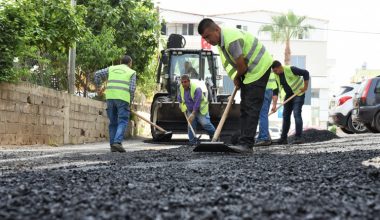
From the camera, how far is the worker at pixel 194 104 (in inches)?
407

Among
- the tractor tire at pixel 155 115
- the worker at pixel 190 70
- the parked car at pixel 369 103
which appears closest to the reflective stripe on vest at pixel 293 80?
the parked car at pixel 369 103

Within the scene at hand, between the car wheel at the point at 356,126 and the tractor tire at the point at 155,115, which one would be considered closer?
the tractor tire at the point at 155,115

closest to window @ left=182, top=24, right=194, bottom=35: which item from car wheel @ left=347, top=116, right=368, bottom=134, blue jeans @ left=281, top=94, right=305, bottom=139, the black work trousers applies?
car wheel @ left=347, top=116, right=368, bottom=134

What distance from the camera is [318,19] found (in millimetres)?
52562

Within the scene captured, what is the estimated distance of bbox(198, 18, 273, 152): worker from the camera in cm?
644

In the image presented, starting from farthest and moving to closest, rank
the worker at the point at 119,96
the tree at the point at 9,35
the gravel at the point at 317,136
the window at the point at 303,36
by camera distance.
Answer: the window at the point at 303,36 → the gravel at the point at 317,136 → the tree at the point at 9,35 → the worker at the point at 119,96

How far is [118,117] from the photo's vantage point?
8.79m

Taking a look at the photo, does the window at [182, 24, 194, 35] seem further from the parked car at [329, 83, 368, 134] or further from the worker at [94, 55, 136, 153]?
the worker at [94, 55, 136, 153]

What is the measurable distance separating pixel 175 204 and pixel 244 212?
1.24 ft

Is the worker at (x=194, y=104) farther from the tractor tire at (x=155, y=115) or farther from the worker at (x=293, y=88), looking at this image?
the tractor tire at (x=155, y=115)

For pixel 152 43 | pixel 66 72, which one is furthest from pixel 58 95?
pixel 152 43

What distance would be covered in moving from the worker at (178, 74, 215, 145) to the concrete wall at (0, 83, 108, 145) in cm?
320

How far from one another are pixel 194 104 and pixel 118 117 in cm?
204

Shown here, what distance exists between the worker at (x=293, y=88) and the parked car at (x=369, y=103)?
2899 millimetres
